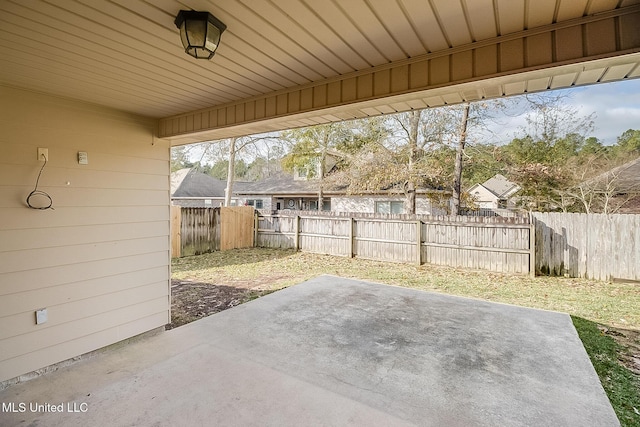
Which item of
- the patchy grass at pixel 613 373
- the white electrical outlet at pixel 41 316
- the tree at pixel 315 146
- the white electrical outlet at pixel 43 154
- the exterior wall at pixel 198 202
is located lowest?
the patchy grass at pixel 613 373

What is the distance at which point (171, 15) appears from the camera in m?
1.66

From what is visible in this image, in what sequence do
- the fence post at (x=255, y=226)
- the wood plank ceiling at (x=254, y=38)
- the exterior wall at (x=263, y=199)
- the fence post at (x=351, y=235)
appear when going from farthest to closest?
1. the exterior wall at (x=263, y=199)
2. the fence post at (x=255, y=226)
3. the fence post at (x=351, y=235)
4. the wood plank ceiling at (x=254, y=38)

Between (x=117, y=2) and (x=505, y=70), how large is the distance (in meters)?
2.22

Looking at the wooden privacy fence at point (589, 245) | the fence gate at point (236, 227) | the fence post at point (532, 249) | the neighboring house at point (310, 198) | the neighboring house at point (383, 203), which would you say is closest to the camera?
the wooden privacy fence at point (589, 245)

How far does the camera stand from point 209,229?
9.28 metres

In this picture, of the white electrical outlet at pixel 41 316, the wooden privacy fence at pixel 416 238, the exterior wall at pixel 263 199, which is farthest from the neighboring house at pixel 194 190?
the white electrical outlet at pixel 41 316

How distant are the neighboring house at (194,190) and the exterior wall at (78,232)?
1536 centimetres

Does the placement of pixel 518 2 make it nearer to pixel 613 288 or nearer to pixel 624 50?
pixel 624 50

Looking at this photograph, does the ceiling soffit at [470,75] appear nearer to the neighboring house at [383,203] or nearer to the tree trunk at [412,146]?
the tree trunk at [412,146]

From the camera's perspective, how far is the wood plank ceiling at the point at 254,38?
1589 mm

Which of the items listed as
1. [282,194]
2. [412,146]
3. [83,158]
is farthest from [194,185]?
[83,158]

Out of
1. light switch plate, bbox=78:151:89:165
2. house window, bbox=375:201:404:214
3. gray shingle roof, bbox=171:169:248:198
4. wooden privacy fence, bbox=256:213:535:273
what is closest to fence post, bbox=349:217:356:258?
wooden privacy fence, bbox=256:213:535:273

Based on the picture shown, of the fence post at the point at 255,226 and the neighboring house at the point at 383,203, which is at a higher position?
the neighboring house at the point at 383,203

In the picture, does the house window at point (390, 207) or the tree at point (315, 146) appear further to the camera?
the house window at point (390, 207)
